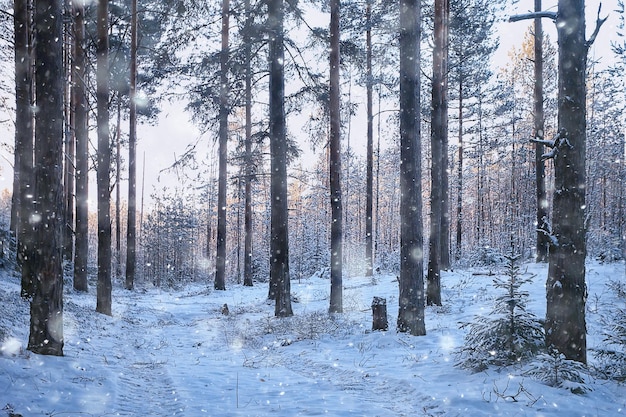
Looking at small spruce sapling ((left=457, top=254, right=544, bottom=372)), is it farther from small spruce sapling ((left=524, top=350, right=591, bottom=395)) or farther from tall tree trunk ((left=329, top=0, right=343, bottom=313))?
tall tree trunk ((left=329, top=0, right=343, bottom=313))

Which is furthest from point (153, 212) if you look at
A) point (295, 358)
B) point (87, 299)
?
point (295, 358)

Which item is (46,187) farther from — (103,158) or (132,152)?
(132,152)

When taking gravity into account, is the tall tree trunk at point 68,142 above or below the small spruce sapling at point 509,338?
above

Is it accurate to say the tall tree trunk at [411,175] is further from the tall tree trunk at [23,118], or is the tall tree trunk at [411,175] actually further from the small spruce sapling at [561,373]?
the tall tree trunk at [23,118]

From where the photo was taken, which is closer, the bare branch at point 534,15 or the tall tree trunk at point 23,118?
the bare branch at point 534,15

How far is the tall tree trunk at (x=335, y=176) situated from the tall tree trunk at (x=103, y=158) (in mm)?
6267

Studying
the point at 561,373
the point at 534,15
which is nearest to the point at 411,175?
Answer: the point at 534,15

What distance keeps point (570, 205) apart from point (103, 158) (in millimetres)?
11098

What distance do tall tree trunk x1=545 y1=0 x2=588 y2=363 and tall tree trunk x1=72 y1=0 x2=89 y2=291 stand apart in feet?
38.3

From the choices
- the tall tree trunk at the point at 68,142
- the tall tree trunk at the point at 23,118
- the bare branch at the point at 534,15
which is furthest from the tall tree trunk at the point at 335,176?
the tall tree trunk at the point at 68,142

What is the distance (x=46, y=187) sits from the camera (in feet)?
19.5

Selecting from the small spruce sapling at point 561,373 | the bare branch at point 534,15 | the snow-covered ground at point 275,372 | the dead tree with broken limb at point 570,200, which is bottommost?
the snow-covered ground at point 275,372

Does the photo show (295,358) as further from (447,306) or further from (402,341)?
(447,306)

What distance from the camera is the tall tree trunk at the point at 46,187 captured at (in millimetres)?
5871
